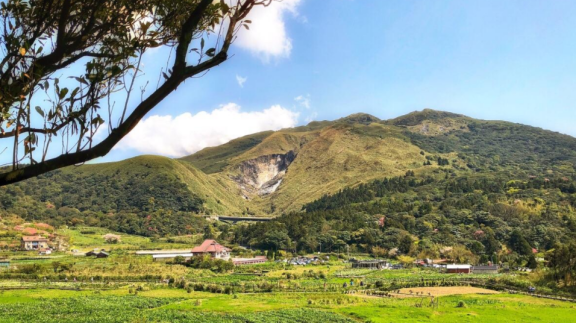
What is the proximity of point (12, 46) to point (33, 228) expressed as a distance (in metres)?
118

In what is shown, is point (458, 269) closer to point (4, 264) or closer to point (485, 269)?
point (485, 269)

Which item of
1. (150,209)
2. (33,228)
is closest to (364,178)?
(150,209)

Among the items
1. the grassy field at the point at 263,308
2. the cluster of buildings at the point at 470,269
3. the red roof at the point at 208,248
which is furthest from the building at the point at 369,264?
the grassy field at the point at 263,308

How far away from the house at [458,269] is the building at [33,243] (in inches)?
3354

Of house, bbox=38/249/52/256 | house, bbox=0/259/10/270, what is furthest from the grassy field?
house, bbox=38/249/52/256

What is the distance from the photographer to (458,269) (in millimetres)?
75750

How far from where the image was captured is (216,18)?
7.00m

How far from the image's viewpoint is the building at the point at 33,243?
8912cm

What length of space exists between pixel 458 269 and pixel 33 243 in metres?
88.3

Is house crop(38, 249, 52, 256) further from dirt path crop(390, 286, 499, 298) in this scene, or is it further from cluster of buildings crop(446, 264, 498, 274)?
cluster of buildings crop(446, 264, 498, 274)

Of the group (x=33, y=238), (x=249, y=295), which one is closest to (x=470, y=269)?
(x=249, y=295)

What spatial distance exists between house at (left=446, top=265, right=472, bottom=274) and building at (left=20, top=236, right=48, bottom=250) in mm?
85188

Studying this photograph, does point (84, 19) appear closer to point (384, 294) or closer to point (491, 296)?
point (384, 294)

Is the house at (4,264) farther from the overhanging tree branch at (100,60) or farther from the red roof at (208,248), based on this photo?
the overhanging tree branch at (100,60)
